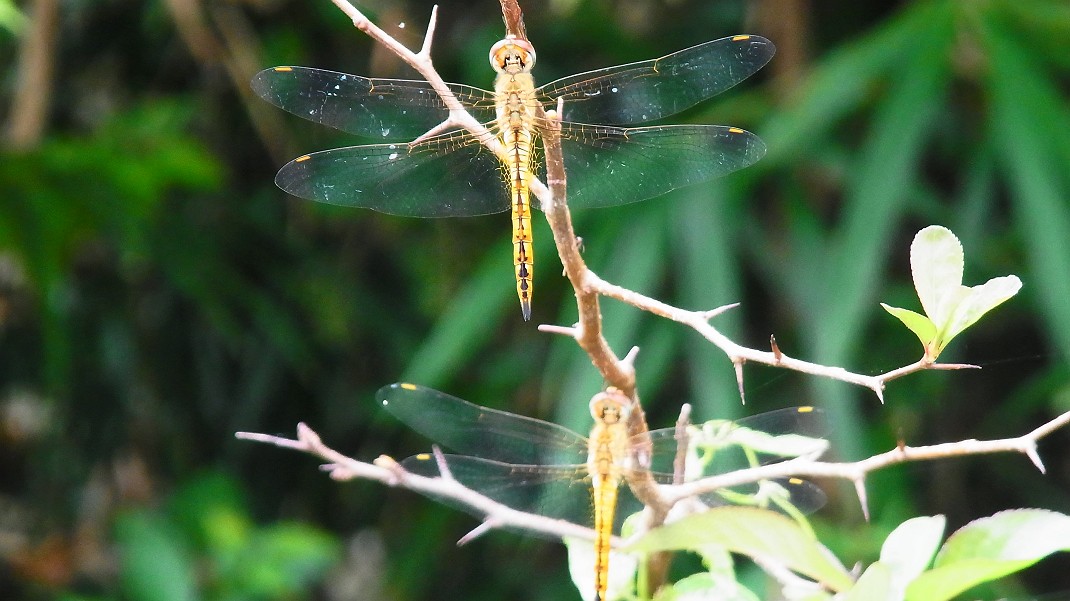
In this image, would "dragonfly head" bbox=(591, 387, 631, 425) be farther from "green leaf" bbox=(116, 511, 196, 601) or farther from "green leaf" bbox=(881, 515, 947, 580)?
"green leaf" bbox=(116, 511, 196, 601)

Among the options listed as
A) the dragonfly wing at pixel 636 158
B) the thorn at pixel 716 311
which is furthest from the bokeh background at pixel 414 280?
the thorn at pixel 716 311

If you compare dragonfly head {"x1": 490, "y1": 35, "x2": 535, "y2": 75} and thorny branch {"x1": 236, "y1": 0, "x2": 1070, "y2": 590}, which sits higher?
dragonfly head {"x1": 490, "y1": 35, "x2": 535, "y2": 75}

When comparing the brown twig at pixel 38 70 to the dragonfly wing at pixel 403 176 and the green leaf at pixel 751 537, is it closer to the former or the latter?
the dragonfly wing at pixel 403 176

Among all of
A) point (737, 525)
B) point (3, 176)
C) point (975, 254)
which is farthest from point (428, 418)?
point (975, 254)

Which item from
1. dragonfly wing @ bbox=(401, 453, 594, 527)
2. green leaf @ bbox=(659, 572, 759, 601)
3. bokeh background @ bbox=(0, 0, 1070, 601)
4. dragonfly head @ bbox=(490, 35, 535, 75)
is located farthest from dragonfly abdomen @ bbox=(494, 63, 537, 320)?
bokeh background @ bbox=(0, 0, 1070, 601)

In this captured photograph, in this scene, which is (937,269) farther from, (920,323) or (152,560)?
(152,560)

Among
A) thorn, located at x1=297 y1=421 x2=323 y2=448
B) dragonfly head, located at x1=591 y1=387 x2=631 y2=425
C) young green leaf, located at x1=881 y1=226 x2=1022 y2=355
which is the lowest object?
thorn, located at x1=297 y1=421 x2=323 y2=448

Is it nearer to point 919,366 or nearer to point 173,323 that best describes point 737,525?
point 919,366
